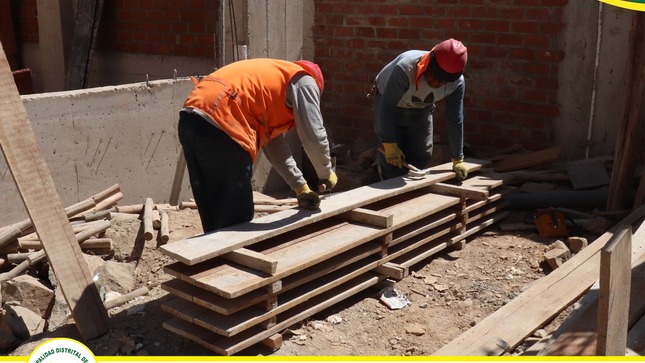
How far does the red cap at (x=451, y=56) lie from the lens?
5348mm

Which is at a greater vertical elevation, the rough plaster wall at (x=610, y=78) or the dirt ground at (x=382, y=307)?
the rough plaster wall at (x=610, y=78)

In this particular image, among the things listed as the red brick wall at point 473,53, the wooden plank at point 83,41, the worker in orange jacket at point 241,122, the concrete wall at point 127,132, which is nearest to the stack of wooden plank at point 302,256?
the worker in orange jacket at point 241,122

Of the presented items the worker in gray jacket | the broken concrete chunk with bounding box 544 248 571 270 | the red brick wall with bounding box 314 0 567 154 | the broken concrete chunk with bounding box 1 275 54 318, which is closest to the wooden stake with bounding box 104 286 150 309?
the broken concrete chunk with bounding box 1 275 54 318

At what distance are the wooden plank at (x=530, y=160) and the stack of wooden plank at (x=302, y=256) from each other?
41.4 inches

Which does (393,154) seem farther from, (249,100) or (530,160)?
(249,100)

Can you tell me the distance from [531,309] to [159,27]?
5600 millimetres


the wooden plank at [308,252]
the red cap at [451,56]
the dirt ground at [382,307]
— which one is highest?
the red cap at [451,56]

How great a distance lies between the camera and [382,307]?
4895mm

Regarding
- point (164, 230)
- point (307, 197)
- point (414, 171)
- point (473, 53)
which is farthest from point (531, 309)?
point (473, 53)

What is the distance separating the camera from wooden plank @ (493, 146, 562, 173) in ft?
22.8

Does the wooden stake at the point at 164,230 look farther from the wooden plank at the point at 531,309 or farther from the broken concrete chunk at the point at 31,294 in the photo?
the wooden plank at the point at 531,309

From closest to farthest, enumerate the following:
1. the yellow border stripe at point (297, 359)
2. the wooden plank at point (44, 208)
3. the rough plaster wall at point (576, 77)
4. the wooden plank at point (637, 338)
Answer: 1. the wooden plank at point (637, 338)
2. the yellow border stripe at point (297, 359)
3. the wooden plank at point (44, 208)
4. the rough plaster wall at point (576, 77)

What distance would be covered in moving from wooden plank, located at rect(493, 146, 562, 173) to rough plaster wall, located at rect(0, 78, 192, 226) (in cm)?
310

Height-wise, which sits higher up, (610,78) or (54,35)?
(54,35)
